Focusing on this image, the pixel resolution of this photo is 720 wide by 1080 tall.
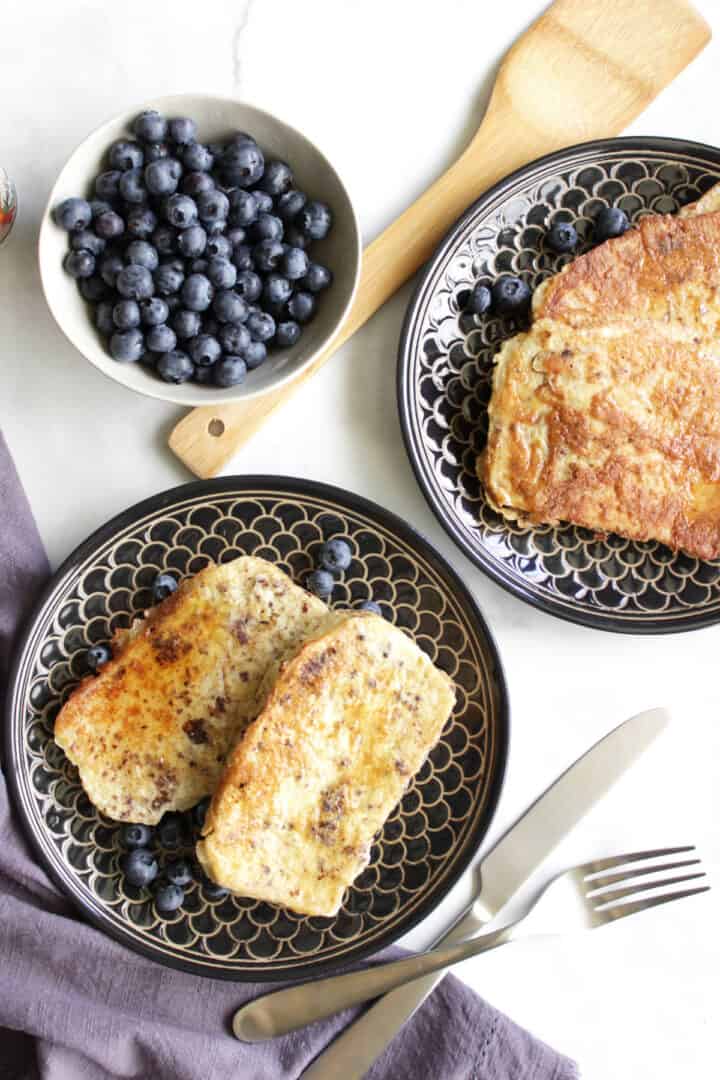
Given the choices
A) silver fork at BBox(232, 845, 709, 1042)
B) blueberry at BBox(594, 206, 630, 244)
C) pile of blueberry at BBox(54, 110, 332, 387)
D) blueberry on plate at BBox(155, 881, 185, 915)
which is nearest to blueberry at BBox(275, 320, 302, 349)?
pile of blueberry at BBox(54, 110, 332, 387)

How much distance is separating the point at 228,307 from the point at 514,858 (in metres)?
1.40

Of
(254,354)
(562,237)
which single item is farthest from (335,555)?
(562,237)

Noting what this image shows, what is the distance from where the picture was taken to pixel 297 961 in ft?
6.98

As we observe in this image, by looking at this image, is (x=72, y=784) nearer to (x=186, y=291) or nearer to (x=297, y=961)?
(x=297, y=961)

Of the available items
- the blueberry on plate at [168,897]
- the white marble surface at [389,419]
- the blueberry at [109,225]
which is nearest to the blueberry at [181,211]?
the blueberry at [109,225]

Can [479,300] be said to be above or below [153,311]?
above

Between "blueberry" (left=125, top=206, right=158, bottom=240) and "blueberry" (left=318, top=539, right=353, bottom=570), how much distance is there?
0.75 metres

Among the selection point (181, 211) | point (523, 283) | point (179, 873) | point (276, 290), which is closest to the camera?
point (181, 211)

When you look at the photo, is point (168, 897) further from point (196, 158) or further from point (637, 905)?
point (196, 158)

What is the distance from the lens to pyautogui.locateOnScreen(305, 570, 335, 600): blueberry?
212 centimetres

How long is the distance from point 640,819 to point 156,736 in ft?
3.95

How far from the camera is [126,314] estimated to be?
1.89m

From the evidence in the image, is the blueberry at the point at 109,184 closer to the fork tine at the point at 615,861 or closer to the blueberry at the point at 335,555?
the blueberry at the point at 335,555

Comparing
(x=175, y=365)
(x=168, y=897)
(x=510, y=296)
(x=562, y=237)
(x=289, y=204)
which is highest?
(x=562, y=237)
